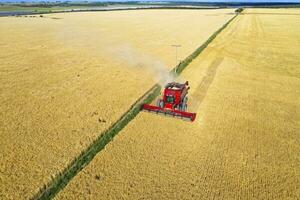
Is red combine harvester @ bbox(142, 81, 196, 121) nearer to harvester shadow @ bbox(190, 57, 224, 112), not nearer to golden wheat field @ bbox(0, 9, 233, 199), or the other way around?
harvester shadow @ bbox(190, 57, 224, 112)

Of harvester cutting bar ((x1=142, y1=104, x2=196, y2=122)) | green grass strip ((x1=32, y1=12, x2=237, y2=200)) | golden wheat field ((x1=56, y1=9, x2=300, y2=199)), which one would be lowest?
golden wheat field ((x1=56, y1=9, x2=300, y2=199))

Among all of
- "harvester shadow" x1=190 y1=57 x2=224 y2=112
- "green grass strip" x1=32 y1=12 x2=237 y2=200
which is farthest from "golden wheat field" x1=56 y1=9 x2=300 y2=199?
"green grass strip" x1=32 y1=12 x2=237 y2=200

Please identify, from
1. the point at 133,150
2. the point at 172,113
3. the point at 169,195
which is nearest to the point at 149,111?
the point at 172,113

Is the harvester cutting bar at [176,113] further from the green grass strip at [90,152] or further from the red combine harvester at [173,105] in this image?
the green grass strip at [90,152]

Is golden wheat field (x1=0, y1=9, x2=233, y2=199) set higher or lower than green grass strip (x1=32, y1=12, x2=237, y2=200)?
higher

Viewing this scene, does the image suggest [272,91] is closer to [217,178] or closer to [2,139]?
[217,178]

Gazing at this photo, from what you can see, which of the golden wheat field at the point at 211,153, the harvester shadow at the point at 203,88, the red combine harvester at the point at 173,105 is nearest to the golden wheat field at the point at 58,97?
the golden wheat field at the point at 211,153
